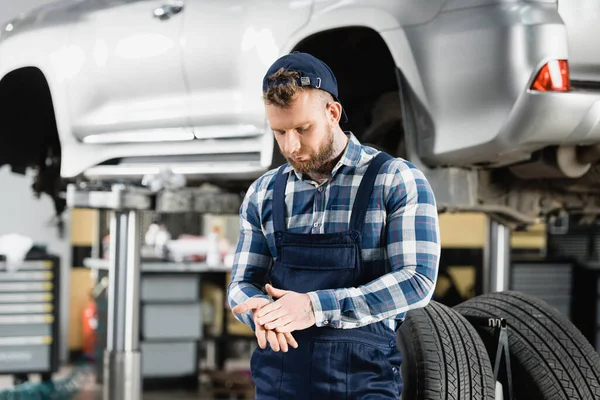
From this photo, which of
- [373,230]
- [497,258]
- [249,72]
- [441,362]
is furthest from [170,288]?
[373,230]

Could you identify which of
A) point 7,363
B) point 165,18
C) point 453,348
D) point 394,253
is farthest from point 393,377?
point 7,363

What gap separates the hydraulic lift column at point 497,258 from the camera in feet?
13.3

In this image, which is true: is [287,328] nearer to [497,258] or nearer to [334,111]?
[334,111]

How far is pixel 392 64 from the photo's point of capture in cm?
299

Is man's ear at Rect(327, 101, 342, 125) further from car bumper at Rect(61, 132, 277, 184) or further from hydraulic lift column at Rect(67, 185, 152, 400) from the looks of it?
hydraulic lift column at Rect(67, 185, 152, 400)

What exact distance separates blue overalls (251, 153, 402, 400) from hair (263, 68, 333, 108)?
18cm

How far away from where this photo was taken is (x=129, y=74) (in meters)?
3.13

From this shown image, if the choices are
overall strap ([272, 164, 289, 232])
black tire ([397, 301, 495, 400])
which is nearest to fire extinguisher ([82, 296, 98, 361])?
black tire ([397, 301, 495, 400])

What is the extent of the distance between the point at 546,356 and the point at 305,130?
128 cm

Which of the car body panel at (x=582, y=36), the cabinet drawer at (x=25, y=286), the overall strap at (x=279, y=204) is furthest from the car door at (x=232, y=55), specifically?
the cabinet drawer at (x=25, y=286)

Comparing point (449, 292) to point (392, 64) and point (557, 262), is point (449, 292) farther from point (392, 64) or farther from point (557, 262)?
point (392, 64)

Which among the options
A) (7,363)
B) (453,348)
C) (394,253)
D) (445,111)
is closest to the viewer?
(394,253)

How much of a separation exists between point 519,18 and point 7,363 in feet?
14.2

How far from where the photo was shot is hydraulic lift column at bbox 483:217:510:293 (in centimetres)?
404
